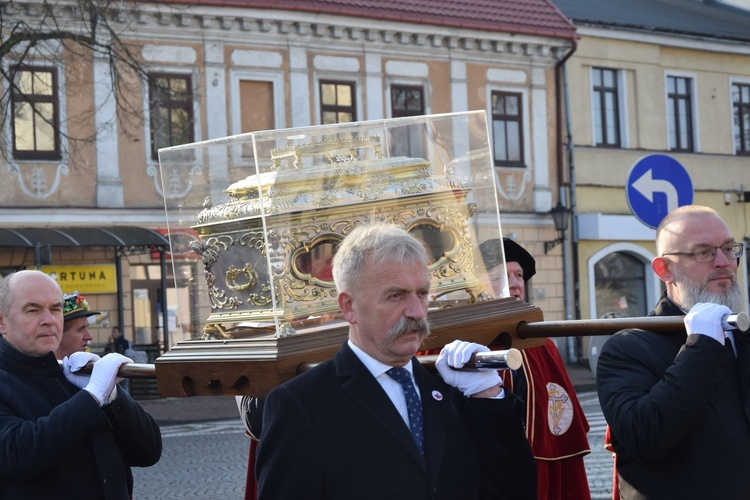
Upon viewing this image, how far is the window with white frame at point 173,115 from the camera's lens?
24016 mm

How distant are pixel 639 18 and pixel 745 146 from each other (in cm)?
439

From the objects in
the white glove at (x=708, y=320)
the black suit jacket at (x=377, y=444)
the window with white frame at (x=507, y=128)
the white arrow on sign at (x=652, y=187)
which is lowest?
the black suit jacket at (x=377, y=444)

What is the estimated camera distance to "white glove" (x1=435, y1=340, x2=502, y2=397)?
3502 millimetres

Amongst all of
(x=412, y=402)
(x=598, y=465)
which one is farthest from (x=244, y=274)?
(x=598, y=465)

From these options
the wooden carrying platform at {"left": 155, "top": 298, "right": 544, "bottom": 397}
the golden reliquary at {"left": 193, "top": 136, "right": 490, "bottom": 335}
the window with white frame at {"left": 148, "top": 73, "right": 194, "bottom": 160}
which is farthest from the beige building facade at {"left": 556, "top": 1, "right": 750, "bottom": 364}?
the wooden carrying platform at {"left": 155, "top": 298, "right": 544, "bottom": 397}

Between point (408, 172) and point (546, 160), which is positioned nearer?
point (408, 172)

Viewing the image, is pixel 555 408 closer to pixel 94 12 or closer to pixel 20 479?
pixel 20 479

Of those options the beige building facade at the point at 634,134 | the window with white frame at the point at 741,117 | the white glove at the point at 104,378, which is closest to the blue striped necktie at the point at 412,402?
the white glove at the point at 104,378

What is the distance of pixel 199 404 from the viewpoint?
2344 centimetres

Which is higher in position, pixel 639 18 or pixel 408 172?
pixel 639 18

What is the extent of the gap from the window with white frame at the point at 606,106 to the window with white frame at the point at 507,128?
2.13 metres

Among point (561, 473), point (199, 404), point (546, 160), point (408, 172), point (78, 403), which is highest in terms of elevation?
point (546, 160)

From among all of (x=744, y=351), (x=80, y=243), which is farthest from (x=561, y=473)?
(x=80, y=243)

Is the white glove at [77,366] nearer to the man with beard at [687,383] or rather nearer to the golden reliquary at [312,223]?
the golden reliquary at [312,223]
